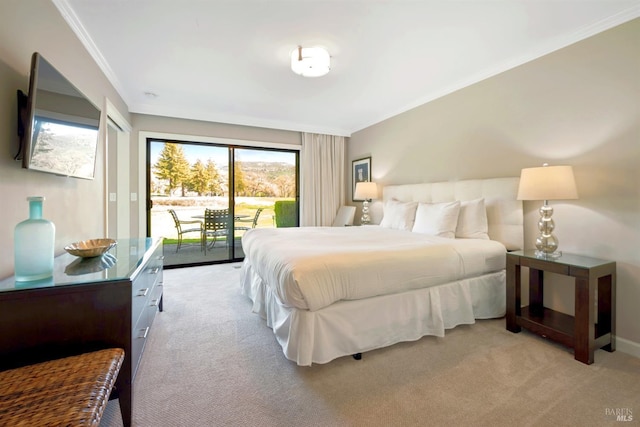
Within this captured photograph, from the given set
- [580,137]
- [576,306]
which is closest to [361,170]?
Result: [580,137]

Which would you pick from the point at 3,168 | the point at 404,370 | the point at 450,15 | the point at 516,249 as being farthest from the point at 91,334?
the point at 516,249

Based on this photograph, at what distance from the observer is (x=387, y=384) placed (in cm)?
167

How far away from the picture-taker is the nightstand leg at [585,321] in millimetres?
1848

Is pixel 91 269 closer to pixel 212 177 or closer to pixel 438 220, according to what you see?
pixel 438 220

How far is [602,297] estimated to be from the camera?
6.88 feet

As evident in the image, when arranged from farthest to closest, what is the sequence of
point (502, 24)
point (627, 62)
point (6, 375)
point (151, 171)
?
point (151, 171) → point (502, 24) → point (627, 62) → point (6, 375)

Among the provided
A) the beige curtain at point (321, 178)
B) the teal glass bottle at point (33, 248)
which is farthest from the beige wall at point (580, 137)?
the teal glass bottle at point (33, 248)

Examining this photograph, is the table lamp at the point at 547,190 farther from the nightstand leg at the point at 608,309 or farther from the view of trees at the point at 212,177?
the view of trees at the point at 212,177

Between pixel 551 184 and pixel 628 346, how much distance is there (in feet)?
4.26

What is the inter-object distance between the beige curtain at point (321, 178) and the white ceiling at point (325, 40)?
1548 millimetres

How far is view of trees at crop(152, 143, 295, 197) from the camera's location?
173 inches

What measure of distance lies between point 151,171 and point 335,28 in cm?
354

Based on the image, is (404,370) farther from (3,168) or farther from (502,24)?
(502,24)

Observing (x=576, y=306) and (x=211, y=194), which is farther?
(x=211, y=194)
